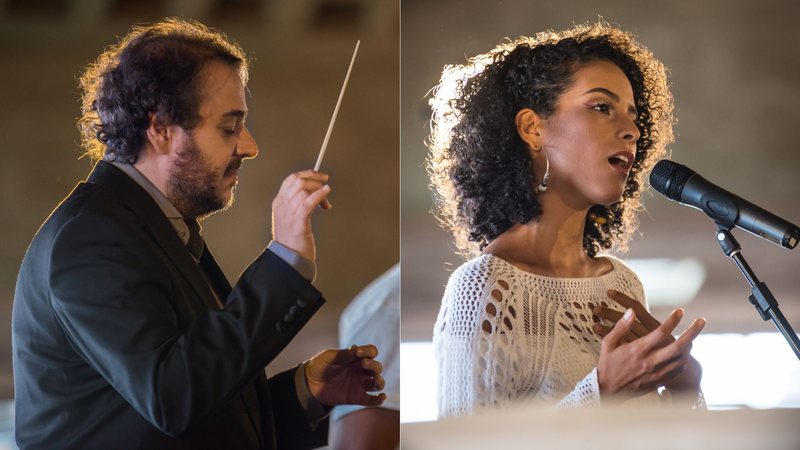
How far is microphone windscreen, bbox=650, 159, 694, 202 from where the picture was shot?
267 cm

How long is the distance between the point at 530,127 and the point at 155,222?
1118mm

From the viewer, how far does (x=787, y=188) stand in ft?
9.78

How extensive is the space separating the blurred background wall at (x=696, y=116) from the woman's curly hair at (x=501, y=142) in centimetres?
4

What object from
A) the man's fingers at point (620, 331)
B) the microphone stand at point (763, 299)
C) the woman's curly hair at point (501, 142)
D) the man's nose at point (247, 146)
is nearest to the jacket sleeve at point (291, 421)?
the man's nose at point (247, 146)

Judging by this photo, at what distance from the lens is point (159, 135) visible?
7.33ft

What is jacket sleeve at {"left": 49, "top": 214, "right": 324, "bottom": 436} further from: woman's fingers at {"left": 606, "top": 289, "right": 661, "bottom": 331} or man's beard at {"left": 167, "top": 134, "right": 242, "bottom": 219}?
woman's fingers at {"left": 606, "top": 289, "right": 661, "bottom": 331}

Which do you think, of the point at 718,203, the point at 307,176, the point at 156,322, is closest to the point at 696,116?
the point at 718,203

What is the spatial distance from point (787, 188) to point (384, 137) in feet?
4.12

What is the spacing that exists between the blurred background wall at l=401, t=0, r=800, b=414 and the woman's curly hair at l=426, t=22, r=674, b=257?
1.7 inches

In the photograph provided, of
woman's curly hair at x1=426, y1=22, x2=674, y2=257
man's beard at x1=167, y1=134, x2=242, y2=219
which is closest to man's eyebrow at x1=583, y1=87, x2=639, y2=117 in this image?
woman's curly hair at x1=426, y1=22, x2=674, y2=257

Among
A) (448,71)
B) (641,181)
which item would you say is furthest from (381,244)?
(641,181)

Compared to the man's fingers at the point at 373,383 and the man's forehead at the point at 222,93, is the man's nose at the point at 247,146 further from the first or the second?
the man's fingers at the point at 373,383

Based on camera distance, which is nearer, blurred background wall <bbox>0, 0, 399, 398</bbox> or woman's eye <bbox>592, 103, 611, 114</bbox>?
blurred background wall <bbox>0, 0, 399, 398</bbox>

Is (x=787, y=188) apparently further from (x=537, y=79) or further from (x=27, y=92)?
(x=27, y=92)
